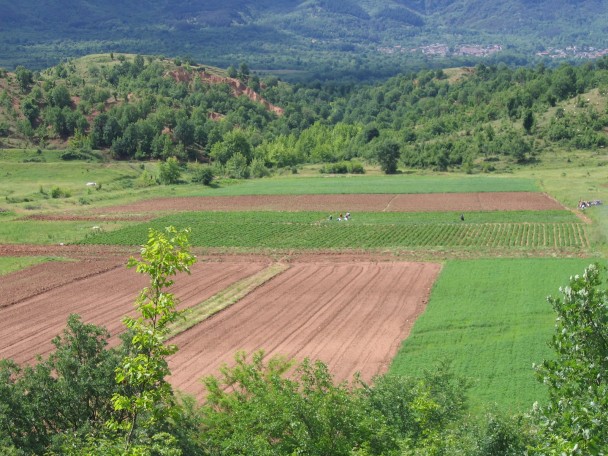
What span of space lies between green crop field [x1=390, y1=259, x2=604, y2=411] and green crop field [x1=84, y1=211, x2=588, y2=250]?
9569mm

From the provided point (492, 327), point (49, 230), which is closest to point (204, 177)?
point (49, 230)

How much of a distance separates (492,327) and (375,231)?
3256cm

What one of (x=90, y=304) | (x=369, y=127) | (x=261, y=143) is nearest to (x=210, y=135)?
(x=261, y=143)

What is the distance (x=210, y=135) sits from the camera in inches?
5827

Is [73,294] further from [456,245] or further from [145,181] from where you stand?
[145,181]

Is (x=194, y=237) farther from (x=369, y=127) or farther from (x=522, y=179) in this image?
(x=369, y=127)

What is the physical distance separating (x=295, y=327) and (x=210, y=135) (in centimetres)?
11274

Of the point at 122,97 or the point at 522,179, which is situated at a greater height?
the point at 122,97

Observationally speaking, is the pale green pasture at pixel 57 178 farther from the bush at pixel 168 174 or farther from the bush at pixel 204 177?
the bush at pixel 204 177

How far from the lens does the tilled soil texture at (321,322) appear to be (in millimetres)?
34281

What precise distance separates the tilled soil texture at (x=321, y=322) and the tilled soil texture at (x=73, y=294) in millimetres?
4281

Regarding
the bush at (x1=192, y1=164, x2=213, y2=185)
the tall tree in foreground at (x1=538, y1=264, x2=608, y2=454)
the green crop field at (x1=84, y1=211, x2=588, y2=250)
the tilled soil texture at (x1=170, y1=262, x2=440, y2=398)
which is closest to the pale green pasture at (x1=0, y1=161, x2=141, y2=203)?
the bush at (x1=192, y1=164, x2=213, y2=185)

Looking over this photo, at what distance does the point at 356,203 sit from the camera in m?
91.5

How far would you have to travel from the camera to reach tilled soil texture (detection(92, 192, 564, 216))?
3346 inches
